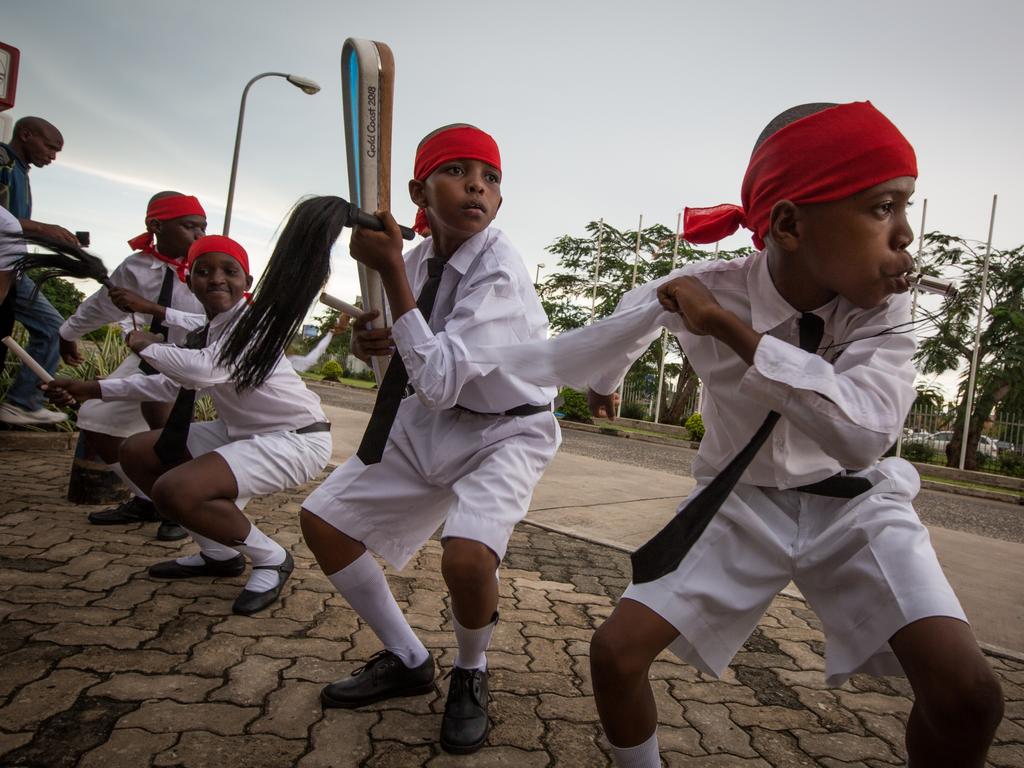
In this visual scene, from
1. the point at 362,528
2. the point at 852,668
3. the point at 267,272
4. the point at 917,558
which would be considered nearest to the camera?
the point at 917,558

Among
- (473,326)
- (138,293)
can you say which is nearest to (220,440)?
(138,293)

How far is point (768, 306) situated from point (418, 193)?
154 cm

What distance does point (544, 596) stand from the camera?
3.84 meters

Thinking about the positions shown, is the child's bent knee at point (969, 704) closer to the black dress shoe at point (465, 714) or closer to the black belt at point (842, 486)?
the black belt at point (842, 486)

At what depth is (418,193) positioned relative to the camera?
2930 millimetres

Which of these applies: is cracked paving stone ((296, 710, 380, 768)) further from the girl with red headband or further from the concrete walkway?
the concrete walkway

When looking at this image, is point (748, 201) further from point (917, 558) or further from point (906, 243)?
point (917, 558)

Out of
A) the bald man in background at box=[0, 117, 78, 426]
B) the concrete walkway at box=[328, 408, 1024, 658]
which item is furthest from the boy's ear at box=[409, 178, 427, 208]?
A: the bald man in background at box=[0, 117, 78, 426]

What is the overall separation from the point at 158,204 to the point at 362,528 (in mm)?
3377

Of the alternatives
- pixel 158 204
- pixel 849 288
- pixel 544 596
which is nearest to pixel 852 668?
pixel 849 288

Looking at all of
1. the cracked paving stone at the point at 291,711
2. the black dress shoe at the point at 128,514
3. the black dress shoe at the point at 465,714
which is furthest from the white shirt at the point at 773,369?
the black dress shoe at the point at 128,514

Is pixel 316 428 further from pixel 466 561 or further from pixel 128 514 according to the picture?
pixel 466 561

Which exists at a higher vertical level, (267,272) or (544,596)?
(267,272)

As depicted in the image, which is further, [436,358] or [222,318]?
[222,318]
